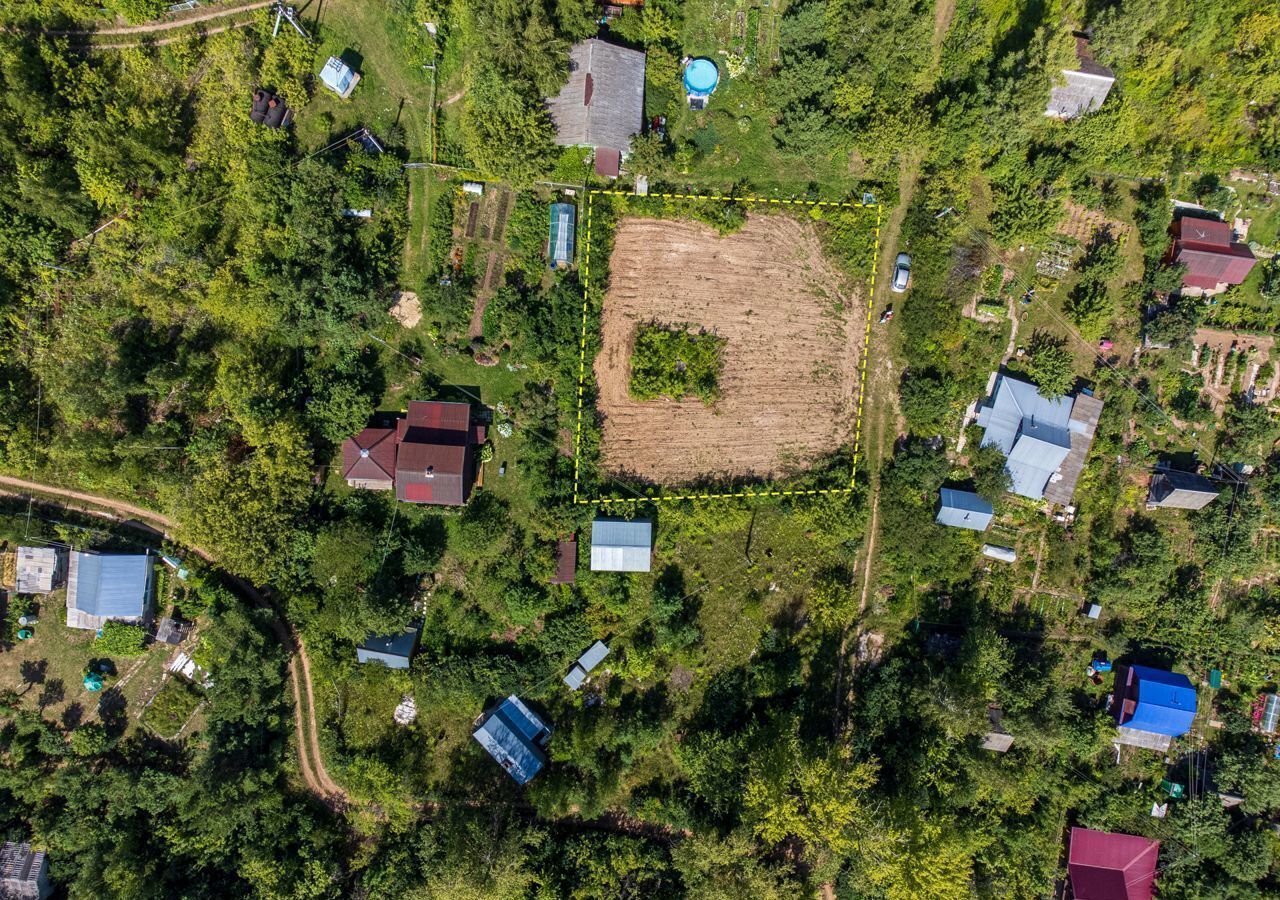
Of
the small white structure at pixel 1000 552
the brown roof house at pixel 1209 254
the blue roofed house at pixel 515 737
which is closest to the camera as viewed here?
the blue roofed house at pixel 515 737

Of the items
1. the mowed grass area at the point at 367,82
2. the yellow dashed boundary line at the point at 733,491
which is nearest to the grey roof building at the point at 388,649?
the yellow dashed boundary line at the point at 733,491

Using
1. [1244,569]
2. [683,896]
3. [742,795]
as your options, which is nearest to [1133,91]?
[1244,569]

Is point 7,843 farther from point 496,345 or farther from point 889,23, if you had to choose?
point 889,23

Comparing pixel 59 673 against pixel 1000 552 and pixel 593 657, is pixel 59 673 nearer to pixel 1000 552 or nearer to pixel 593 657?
pixel 593 657

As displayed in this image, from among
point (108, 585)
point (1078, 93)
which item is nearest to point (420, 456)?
point (108, 585)

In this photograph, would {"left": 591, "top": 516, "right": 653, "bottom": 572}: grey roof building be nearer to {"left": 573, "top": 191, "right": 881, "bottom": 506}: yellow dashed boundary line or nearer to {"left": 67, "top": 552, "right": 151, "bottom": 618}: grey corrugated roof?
{"left": 573, "top": 191, "right": 881, "bottom": 506}: yellow dashed boundary line

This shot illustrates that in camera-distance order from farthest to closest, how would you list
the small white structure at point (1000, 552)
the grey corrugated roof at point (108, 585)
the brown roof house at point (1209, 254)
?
the small white structure at point (1000, 552) < the brown roof house at point (1209, 254) < the grey corrugated roof at point (108, 585)

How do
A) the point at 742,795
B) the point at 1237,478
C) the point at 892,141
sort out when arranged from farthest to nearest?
the point at 1237,478 < the point at 892,141 < the point at 742,795

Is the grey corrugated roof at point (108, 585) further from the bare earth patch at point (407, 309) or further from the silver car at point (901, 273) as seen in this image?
the silver car at point (901, 273)
